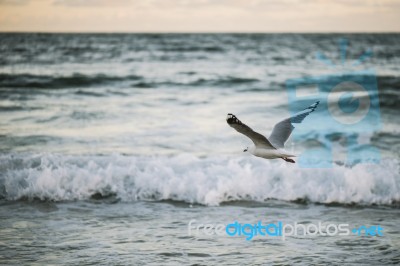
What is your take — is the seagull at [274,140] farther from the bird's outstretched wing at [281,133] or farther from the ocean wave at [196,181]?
the ocean wave at [196,181]

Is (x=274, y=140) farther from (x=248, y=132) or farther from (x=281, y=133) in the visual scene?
(x=248, y=132)

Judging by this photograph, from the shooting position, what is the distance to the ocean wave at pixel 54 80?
20312 millimetres

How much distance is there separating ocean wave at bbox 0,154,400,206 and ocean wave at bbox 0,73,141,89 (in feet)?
35.3

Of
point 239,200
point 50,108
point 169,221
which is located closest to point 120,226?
point 169,221

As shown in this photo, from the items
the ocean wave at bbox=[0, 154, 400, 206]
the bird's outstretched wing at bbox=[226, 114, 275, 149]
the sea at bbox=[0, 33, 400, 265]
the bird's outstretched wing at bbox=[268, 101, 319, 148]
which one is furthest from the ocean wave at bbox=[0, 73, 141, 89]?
the bird's outstretched wing at bbox=[226, 114, 275, 149]

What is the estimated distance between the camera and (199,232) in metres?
7.00

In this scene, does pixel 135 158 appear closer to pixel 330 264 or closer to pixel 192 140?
pixel 192 140

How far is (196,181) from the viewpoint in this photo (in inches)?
356

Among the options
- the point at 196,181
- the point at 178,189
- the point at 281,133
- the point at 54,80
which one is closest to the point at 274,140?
the point at 281,133

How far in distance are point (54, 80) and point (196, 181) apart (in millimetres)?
13622

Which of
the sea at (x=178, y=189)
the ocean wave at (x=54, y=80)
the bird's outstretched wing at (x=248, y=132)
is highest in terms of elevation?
the ocean wave at (x=54, y=80)

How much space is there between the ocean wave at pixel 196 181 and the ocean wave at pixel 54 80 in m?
10.8

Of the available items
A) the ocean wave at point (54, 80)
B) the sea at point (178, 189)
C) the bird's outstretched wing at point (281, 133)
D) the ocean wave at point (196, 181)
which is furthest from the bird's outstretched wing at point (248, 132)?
the ocean wave at point (54, 80)

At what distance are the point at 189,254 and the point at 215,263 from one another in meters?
0.38
